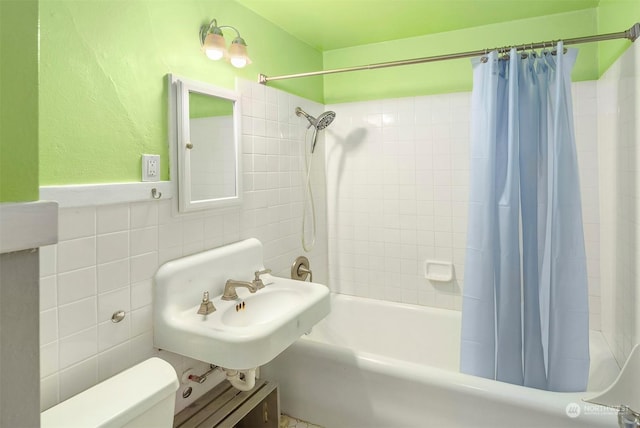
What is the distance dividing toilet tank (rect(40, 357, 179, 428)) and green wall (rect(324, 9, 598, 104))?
216 cm

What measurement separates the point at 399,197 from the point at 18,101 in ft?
7.70

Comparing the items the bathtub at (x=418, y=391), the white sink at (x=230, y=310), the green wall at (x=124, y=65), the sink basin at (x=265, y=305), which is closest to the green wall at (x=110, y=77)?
the green wall at (x=124, y=65)

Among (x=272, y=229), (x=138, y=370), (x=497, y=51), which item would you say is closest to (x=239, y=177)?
(x=272, y=229)

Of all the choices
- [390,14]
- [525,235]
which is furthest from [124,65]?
[525,235]

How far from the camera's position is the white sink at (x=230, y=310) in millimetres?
1277

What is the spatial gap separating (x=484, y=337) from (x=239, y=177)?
1382 mm

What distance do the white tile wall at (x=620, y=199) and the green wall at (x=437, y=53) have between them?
0.36 m

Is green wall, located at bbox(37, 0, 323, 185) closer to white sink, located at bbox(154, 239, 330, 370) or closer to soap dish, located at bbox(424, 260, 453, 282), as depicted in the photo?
white sink, located at bbox(154, 239, 330, 370)

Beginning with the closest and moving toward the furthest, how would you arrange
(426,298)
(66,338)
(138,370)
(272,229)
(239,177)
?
(66,338), (138,370), (239,177), (272,229), (426,298)

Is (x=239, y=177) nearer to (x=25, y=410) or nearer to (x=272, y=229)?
(x=272, y=229)

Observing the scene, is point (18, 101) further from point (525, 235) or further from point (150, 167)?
point (525, 235)

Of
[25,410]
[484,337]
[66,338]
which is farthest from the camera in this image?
[484,337]

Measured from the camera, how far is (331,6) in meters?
2.01

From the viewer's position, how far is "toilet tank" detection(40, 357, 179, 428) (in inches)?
40.3
